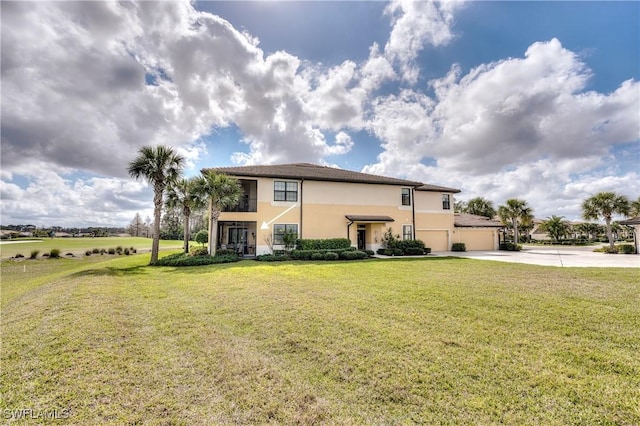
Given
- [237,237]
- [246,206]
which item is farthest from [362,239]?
[237,237]

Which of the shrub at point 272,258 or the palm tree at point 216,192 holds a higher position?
the palm tree at point 216,192

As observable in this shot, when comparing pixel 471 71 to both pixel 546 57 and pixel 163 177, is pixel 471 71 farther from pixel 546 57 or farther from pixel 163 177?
pixel 163 177

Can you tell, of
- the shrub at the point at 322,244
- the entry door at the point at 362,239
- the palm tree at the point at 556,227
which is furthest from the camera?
the palm tree at the point at 556,227

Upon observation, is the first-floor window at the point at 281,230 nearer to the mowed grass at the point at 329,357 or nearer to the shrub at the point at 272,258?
the shrub at the point at 272,258

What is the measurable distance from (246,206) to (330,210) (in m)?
6.86

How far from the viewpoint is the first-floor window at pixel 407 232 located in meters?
23.6

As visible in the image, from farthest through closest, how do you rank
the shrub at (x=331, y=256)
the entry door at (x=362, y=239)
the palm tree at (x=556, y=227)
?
the palm tree at (x=556, y=227), the entry door at (x=362, y=239), the shrub at (x=331, y=256)

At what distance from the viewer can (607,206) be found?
81.9 ft

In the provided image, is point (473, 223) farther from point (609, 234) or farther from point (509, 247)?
point (609, 234)

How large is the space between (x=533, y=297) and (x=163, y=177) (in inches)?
784

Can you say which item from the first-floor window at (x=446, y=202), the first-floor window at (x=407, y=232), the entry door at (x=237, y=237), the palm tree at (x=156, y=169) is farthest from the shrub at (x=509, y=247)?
the palm tree at (x=156, y=169)

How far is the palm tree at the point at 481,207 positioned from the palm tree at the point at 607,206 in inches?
493

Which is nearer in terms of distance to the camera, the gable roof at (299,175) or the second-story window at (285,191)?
the gable roof at (299,175)

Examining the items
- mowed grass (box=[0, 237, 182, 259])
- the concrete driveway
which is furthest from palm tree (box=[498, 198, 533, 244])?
mowed grass (box=[0, 237, 182, 259])
